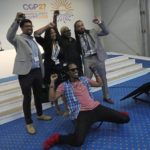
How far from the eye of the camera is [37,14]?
245 inches

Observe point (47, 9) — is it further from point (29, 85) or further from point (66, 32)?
point (29, 85)

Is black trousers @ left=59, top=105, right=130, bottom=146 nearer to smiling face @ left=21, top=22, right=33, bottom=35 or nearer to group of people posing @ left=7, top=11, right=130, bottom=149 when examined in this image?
group of people posing @ left=7, top=11, right=130, bottom=149

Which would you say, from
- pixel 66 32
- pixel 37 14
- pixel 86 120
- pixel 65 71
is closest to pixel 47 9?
pixel 37 14

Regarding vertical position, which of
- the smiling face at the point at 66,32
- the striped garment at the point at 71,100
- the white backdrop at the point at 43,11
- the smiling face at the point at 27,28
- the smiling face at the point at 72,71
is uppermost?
the white backdrop at the point at 43,11

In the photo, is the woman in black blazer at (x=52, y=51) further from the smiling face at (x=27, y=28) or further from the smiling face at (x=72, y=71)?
the smiling face at (x=72, y=71)

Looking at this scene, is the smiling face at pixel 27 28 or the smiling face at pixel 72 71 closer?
the smiling face at pixel 72 71

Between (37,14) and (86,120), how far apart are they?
512 centimetres

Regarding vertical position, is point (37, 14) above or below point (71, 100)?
above

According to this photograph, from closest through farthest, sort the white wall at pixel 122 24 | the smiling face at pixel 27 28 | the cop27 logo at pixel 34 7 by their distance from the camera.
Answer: the smiling face at pixel 27 28, the cop27 logo at pixel 34 7, the white wall at pixel 122 24

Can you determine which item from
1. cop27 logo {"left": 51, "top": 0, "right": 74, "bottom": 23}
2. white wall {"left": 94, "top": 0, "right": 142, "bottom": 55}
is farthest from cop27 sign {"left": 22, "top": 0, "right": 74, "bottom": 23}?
white wall {"left": 94, "top": 0, "right": 142, "bottom": 55}

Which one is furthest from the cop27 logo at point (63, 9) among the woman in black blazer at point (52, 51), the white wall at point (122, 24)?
the woman in black blazer at point (52, 51)

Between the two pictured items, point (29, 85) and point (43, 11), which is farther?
point (43, 11)

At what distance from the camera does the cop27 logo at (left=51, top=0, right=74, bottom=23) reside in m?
6.59

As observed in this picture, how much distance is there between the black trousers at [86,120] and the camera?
6.34ft
